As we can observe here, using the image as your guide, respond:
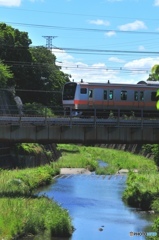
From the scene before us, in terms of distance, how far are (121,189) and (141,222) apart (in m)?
19.2

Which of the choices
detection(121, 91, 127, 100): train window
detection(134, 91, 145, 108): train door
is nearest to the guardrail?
detection(121, 91, 127, 100): train window

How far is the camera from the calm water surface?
2919cm

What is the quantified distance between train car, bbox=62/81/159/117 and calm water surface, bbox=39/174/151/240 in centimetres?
811

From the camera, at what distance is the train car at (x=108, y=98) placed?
46.6 metres

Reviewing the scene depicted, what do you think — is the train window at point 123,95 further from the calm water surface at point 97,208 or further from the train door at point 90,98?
the calm water surface at point 97,208

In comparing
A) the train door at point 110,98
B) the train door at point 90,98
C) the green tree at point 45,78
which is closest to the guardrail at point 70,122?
the train door at point 90,98

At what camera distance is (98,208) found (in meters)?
38.6

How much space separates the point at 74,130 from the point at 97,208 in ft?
23.7

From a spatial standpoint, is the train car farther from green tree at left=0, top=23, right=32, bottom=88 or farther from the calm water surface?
green tree at left=0, top=23, right=32, bottom=88

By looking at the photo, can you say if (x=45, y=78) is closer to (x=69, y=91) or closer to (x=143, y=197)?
(x=69, y=91)

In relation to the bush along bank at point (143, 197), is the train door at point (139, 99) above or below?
above

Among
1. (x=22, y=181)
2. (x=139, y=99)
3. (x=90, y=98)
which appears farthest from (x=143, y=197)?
(x=139, y=99)

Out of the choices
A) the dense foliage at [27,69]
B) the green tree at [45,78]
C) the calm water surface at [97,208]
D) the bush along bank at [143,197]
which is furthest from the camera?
the green tree at [45,78]

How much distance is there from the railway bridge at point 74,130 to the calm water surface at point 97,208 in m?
5.56
